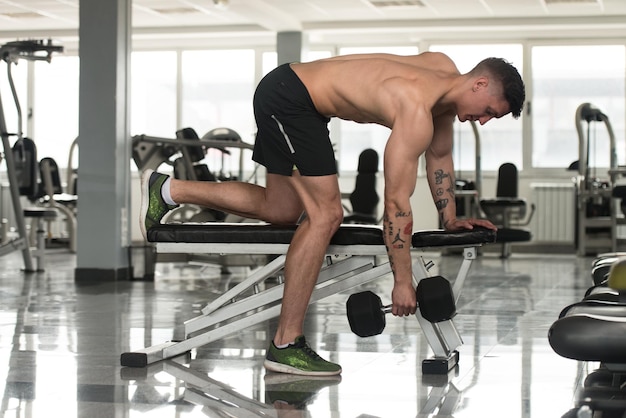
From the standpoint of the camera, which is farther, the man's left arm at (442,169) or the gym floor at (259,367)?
the man's left arm at (442,169)

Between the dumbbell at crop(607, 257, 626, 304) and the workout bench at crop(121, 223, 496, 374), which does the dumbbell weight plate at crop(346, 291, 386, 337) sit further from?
the dumbbell at crop(607, 257, 626, 304)

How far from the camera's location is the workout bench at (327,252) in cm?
309

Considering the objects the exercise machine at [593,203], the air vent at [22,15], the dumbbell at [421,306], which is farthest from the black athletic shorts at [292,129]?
the air vent at [22,15]

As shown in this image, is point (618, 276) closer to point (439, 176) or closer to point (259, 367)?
point (439, 176)

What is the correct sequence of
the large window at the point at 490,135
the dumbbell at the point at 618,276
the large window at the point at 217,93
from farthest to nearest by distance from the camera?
the large window at the point at 217,93
the large window at the point at 490,135
the dumbbell at the point at 618,276

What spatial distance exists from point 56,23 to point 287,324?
9379mm

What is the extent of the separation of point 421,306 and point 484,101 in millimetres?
641

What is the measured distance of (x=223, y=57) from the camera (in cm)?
1318

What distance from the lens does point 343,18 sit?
11.1 m

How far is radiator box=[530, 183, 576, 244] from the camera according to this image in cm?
1182

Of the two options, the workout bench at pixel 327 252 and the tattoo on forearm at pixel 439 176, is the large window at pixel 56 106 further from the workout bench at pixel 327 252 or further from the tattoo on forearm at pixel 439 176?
the tattoo on forearm at pixel 439 176

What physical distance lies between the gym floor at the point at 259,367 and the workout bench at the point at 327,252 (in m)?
0.07

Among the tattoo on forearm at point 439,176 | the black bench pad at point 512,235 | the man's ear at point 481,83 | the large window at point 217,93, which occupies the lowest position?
the black bench pad at point 512,235

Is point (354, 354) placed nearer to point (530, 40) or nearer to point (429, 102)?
point (429, 102)
